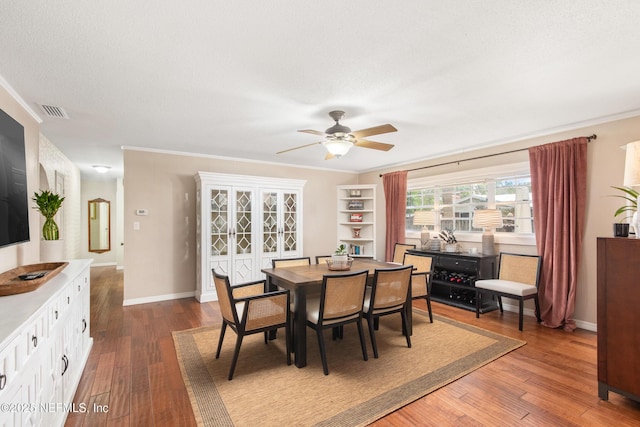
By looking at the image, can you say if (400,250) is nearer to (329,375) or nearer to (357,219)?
(357,219)

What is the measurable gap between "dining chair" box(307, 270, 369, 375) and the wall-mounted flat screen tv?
7.71 feet

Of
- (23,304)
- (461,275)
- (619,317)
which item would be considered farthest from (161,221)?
(619,317)

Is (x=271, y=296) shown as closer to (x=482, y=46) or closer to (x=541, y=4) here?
(x=482, y=46)

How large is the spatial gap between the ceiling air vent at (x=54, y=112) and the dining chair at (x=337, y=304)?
122 inches

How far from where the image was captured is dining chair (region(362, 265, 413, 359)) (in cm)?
290

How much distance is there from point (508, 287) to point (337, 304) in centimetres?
235

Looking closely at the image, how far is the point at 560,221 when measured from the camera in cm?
366

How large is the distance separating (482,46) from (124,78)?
2.60 m

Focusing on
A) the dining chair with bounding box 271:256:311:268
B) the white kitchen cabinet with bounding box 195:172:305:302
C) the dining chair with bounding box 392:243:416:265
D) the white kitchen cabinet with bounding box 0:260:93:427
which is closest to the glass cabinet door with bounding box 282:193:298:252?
the white kitchen cabinet with bounding box 195:172:305:302

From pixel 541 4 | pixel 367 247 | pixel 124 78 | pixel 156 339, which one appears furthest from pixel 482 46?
pixel 367 247

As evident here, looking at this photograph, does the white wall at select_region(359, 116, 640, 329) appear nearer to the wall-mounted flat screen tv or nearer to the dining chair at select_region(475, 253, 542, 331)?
the dining chair at select_region(475, 253, 542, 331)

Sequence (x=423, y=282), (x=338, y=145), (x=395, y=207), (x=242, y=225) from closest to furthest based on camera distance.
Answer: (x=338, y=145), (x=423, y=282), (x=242, y=225), (x=395, y=207)

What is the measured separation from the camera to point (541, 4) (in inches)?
62.8

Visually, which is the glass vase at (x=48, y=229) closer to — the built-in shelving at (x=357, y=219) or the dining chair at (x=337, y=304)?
the dining chair at (x=337, y=304)
